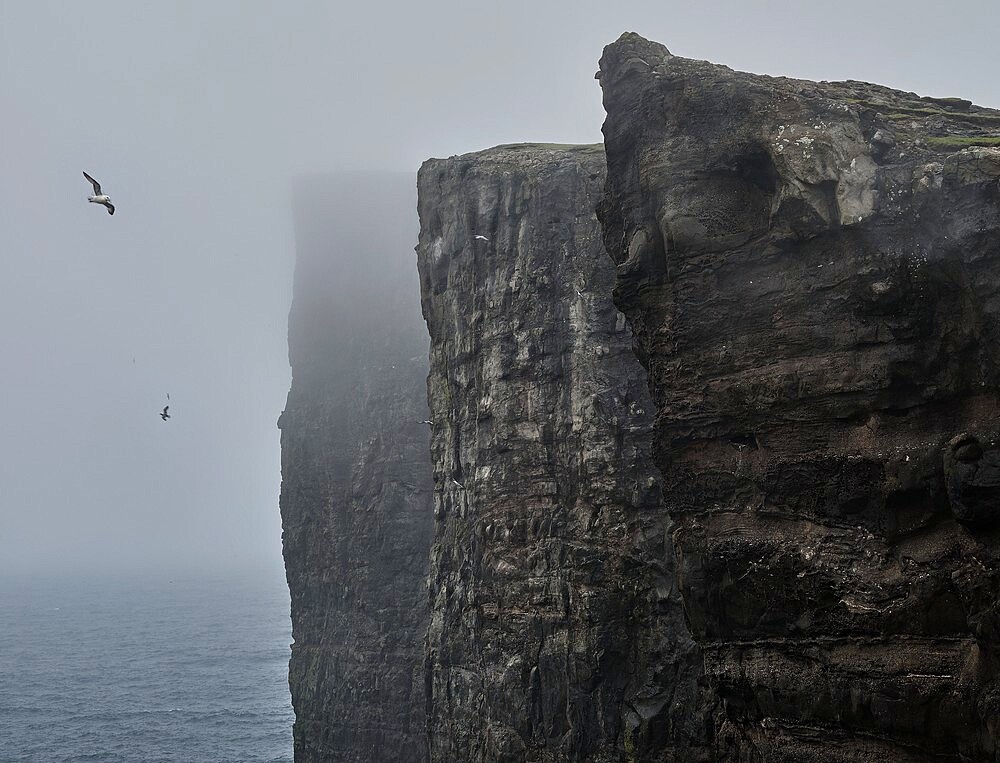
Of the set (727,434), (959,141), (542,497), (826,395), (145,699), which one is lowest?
(145,699)

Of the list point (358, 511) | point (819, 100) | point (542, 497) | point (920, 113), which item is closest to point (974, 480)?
point (819, 100)

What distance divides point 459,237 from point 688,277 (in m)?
21.6

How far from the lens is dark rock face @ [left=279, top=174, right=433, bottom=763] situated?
213ft

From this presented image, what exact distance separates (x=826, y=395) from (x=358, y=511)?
54708mm

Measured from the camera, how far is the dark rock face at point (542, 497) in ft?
116

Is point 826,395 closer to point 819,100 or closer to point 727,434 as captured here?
point 727,434

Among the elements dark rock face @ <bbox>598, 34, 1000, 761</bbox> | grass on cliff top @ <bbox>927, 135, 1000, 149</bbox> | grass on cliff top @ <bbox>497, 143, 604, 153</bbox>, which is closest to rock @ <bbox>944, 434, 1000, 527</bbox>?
dark rock face @ <bbox>598, 34, 1000, 761</bbox>

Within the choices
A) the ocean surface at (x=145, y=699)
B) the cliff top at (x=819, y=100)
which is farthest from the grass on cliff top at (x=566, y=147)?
the ocean surface at (x=145, y=699)

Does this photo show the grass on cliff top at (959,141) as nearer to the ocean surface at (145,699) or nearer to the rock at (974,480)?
the rock at (974,480)

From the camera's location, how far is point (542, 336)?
3947 cm

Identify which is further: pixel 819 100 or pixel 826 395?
pixel 819 100

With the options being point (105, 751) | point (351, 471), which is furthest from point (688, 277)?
point (105, 751)

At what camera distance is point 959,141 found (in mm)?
20906

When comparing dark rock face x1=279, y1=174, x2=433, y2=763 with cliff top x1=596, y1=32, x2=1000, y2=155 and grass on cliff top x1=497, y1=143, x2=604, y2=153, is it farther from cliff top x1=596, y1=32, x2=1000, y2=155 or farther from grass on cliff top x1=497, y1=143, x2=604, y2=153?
cliff top x1=596, y1=32, x2=1000, y2=155
